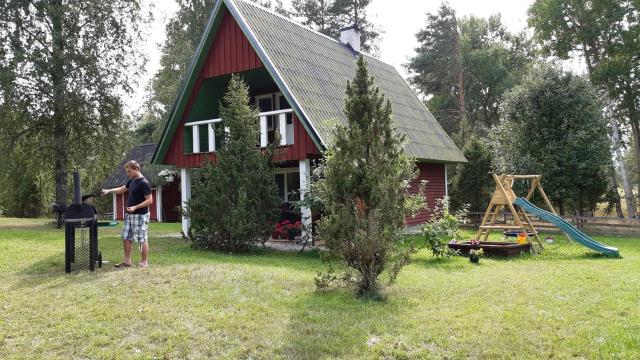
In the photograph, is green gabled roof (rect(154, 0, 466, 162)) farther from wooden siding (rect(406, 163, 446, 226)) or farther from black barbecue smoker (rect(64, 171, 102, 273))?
black barbecue smoker (rect(64, 171, 102, 273))

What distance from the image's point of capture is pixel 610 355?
452 cm

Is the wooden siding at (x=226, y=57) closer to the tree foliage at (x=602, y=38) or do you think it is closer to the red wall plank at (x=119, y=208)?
the red wall plank at (x=119, y=208)

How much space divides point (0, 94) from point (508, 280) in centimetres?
1874

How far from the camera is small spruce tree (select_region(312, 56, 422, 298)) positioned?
21.7 feet

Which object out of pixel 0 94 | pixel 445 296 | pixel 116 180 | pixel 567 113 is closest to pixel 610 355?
pixel 445 296

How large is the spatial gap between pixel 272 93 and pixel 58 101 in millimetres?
8904

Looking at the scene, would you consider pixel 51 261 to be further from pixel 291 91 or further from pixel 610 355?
pixel 610 355

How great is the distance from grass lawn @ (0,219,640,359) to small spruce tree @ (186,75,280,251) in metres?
2.30

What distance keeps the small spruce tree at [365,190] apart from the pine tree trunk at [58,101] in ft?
52.7

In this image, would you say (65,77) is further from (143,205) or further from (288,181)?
(143,205)

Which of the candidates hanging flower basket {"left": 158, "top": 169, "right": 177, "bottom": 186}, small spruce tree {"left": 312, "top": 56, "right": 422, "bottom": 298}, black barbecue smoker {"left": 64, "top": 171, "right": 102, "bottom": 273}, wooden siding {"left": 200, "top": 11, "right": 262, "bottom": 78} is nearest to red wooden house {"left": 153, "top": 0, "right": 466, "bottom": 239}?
wooden siding {"left": 200, "top": 11, "right": 262, "bottom": 78}

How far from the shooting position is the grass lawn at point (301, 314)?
15.9 feet

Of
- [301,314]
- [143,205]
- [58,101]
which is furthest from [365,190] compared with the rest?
[58,101]

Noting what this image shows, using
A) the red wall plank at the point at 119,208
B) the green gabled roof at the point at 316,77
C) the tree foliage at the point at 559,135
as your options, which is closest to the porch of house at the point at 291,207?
the green gabled roof at the point at 316,77
